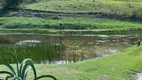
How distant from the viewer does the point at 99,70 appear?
21109 millimetres

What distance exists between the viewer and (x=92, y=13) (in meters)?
70.0

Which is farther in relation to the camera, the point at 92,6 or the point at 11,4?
the point at 11,4

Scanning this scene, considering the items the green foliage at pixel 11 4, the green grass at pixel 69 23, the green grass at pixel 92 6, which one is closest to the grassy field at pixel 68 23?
the green grass at pixel 69 23

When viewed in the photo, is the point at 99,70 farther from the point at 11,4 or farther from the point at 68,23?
the point at 11,4

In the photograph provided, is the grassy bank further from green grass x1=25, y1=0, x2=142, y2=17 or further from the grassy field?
green grass x1=25, y1=0, x2=142, y2=17

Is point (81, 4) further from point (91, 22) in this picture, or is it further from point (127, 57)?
point (127, 57)

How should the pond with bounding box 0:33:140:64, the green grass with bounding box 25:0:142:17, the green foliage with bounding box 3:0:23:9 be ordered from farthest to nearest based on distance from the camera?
the green foliage with bounding box 3:0:23:9 < the green grass with bounding box 25:0:142:17 < the pond with bounding box 0:33:140:64

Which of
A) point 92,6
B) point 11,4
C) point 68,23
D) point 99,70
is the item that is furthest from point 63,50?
point 11,4

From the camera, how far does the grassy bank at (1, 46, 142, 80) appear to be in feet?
62.5

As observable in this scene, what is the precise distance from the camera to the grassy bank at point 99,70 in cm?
1906

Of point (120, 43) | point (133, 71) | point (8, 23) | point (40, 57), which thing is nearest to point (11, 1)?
point (8, 23)

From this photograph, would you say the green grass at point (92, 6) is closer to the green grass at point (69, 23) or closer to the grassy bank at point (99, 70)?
the green grass at point (69, 23)

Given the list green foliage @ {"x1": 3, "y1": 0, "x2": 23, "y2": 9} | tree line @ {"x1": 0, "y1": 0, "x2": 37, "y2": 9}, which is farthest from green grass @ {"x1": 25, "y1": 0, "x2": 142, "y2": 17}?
green foliage @ {"x1": 3, "y1": 0, "x2": 23, "y2": 9}

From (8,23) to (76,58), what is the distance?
A: 3535 centimetres
